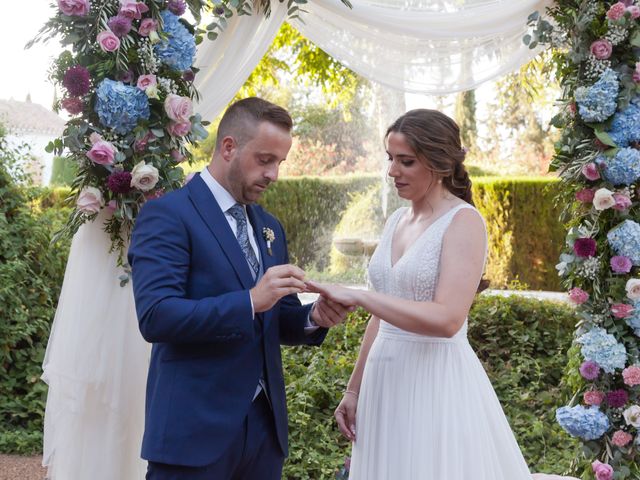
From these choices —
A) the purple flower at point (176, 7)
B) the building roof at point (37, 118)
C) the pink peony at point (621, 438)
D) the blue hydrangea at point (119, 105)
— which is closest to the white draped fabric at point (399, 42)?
the purple flower at point (176, 7)

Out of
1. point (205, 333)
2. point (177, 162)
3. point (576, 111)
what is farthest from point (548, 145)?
point (205, 333)

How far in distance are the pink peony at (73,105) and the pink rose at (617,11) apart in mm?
2602

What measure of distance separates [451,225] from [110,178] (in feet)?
5.06

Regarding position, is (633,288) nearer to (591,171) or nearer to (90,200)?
(591,171)

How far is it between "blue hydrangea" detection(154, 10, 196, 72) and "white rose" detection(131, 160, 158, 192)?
515 millimetres

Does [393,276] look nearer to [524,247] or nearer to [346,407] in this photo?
[346,407]

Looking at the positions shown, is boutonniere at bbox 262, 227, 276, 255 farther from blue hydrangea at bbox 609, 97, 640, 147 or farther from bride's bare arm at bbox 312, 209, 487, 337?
blue hydrangea at bbox 609, 97, 640, 147

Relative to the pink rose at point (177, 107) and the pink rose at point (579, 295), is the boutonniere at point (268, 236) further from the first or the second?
the pink rose at point (579, 295)

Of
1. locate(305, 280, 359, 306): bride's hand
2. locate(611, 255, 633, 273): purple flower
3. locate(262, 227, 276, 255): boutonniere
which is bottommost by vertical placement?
locate(305, 280, 359, 306): bride's hand

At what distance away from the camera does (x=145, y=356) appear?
145 inches

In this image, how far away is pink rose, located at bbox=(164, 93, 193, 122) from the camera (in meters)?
3.58

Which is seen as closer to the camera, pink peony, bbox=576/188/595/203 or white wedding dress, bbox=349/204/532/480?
white wedding dress, bbox=349/204/532/480

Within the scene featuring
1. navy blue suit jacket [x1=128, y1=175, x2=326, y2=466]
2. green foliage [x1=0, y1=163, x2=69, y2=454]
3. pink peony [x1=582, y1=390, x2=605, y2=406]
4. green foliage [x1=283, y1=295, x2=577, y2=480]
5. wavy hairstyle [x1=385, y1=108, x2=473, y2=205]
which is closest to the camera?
navy blue suit jacket [x1=128, y1=175, x2=326, y2=466]

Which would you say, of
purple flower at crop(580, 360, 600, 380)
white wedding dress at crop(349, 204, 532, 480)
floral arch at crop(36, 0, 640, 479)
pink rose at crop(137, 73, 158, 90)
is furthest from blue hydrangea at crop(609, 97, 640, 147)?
pink rose at crop(137, 73, 158, 90)
